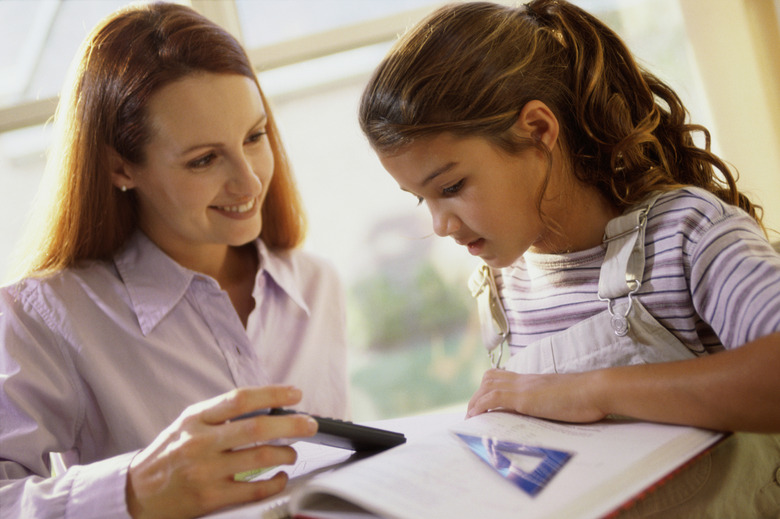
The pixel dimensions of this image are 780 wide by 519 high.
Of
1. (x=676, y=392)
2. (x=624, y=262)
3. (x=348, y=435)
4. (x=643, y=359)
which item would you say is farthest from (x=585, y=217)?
(x=348, y=435)

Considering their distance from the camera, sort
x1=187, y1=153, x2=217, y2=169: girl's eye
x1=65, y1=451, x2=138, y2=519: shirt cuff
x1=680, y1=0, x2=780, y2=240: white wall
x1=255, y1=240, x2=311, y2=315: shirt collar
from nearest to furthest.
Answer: x1=65, y1=451, x2=138, y2=519: shirt cuff < x1=187, y1=153, x2=217, y2=169: girl's eye < x1=255, y1=240, x2=311, y2=315: shirt collar < x1=680, y1=0, x2=780, y2=240: white wall

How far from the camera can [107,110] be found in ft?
4.23

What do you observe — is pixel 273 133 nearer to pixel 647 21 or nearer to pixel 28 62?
pixel 28 62

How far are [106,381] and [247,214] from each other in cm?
41

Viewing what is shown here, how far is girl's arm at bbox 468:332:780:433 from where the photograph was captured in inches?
28.4

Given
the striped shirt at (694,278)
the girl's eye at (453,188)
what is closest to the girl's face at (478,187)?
the girl's eye at (453,188)

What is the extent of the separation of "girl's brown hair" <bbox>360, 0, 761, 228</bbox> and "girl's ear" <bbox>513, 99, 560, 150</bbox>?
0.01m

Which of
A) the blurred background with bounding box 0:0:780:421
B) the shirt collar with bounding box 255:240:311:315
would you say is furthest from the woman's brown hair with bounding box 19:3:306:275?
the blurred background with bounding box 0:0:780:421

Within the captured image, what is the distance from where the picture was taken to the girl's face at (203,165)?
1.26 meters

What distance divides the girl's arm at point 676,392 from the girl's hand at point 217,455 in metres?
0.28

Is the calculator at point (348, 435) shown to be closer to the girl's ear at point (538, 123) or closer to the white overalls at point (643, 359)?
the white overalls at point (643, 359)

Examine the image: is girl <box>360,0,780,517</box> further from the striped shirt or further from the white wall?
the white wall

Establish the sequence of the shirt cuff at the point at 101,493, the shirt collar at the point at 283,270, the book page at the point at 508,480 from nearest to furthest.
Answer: the book page at the point at 508,480 < the shirt cuff at the point at 101,493 < the shirt collar at the point at 283,270

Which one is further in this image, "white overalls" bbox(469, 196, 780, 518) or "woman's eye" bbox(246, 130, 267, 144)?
"woman's eye" bbox(246, 130, 267, 144)
